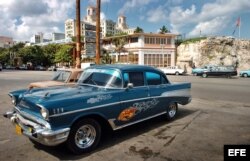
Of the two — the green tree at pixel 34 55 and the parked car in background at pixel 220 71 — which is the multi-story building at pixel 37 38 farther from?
the parked car in background at pixel 220 71

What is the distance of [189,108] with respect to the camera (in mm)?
9383

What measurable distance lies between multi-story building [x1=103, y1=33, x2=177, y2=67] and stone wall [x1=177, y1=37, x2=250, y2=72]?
379cm

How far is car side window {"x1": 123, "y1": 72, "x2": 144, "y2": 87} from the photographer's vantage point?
567 cm

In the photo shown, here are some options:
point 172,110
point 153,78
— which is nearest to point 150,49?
point 172,110

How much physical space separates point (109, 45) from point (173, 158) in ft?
178

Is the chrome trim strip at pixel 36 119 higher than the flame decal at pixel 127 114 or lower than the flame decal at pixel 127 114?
higher

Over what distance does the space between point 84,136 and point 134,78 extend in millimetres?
1961

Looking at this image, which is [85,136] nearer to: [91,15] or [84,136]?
[84,136]

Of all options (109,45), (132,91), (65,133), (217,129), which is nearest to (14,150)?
(65,133)

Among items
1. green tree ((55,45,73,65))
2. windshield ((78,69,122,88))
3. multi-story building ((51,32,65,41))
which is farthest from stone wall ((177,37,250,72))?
multi-story building ((51,32,65,41))

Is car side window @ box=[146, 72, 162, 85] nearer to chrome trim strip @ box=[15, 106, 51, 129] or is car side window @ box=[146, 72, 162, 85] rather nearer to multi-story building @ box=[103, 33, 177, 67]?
chrome trim strip @ box=[15, 106, 51, 129]

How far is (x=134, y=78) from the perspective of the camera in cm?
594

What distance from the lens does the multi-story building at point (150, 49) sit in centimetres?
5006

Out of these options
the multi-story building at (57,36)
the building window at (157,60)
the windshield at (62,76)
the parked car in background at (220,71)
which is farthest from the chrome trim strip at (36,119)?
the multi-story building at (57,36)
